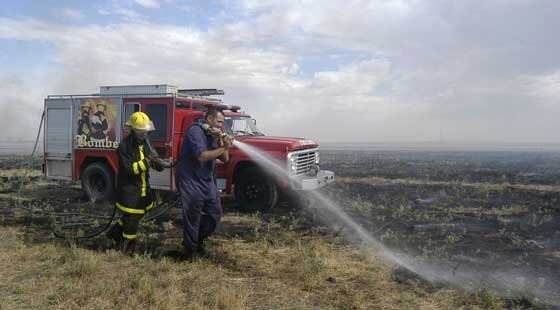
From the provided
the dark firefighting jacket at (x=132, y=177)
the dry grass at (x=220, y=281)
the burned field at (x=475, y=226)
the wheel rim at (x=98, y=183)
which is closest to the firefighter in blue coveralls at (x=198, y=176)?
the dry grass at (x=220, y=281)

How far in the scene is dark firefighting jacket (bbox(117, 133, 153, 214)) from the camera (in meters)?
6.09

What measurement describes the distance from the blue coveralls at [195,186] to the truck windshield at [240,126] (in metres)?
4.03

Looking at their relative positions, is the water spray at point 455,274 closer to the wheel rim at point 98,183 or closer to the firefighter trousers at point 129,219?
the firefighter trousers at point 129,219

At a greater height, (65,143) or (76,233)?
(65,143)

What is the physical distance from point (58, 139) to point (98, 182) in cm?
144

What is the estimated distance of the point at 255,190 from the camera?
31.2 ft

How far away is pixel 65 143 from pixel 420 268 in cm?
879

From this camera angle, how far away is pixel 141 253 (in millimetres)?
6293

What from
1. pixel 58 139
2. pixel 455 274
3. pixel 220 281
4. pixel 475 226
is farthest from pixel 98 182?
pixel 455 274

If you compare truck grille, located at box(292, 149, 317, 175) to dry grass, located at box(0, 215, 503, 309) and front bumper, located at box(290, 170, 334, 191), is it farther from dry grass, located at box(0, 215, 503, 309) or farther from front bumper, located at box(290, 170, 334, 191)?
dry grass, located at box(0, 215, 503, 309)

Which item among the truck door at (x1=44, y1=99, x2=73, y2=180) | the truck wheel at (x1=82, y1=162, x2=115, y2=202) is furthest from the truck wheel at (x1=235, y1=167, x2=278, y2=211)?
the truck door at (x1=44, y1=99, x2=73, y2=180)

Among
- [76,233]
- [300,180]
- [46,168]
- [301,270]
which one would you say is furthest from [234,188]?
[46,168]

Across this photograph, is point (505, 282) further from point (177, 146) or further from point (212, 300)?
point (177, 146)

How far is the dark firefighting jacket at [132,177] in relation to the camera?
6.09 metres
